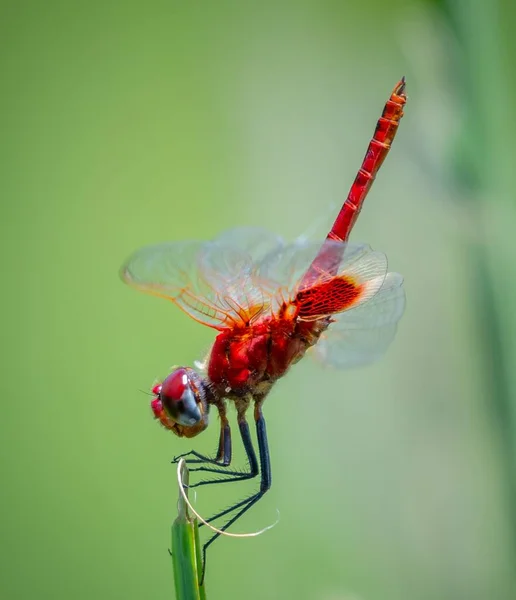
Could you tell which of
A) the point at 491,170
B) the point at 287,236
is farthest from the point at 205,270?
the point at 287,236

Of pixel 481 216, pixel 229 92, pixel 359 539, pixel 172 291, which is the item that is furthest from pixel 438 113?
pixel 359 539

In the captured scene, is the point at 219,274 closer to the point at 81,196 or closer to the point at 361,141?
the point at 81,196

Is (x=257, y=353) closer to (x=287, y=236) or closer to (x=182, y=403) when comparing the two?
(x=182, y=403)

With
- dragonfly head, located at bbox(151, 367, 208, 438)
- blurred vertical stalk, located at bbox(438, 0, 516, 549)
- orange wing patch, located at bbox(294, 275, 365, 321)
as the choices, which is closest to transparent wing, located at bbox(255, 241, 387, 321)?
orange wing patch, located at bbox(294, 275, 365, 321)

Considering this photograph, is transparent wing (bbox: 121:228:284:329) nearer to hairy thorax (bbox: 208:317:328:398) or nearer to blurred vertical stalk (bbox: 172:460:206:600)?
hairy thorax (bbox: 208:317:328:398)

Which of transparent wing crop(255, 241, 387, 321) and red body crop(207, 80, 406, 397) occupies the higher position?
transparent wing crop(255, 241, 387, 321)

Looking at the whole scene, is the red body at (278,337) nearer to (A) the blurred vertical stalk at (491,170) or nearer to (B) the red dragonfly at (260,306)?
(B) the red dragonfly at (260,306)

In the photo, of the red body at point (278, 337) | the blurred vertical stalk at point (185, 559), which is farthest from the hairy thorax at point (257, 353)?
the blurred vertical stalk at point (185, 559)
